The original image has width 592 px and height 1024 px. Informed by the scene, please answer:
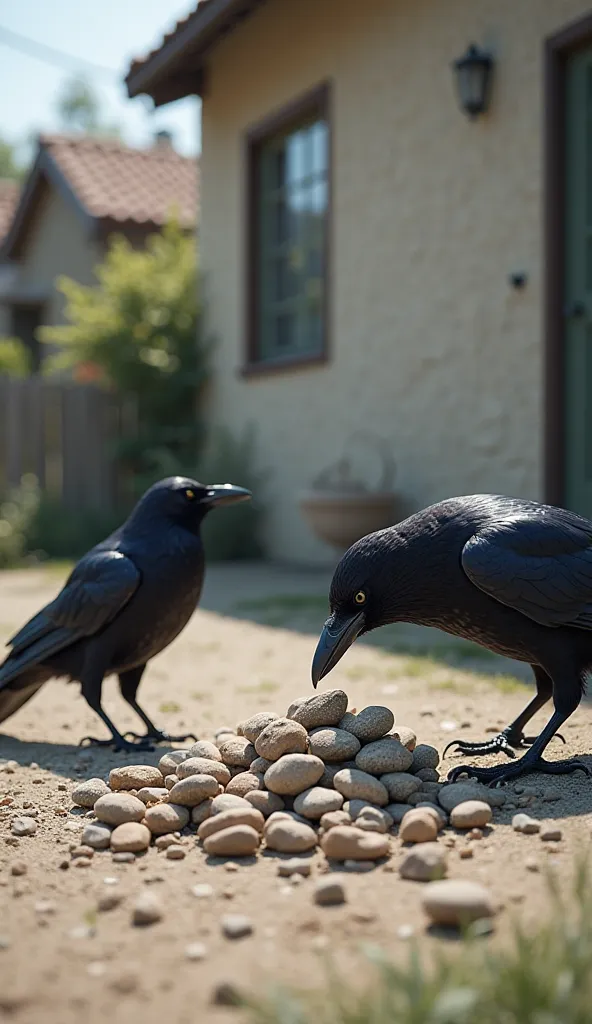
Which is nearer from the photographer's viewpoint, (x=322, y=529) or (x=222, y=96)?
(x=322, y=529)

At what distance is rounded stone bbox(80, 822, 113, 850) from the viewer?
2.69 meters

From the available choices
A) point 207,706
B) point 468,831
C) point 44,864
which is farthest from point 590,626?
point 207,706

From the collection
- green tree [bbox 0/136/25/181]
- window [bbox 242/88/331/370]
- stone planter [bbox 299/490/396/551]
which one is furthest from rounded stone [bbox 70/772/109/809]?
green tree [bbox 0/136/25/181]

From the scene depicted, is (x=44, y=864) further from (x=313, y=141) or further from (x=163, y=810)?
(x=313, y=141)

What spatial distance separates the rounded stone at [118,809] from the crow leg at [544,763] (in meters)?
0.85

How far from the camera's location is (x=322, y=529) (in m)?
8.37

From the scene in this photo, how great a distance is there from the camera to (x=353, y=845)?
2432 millimetres

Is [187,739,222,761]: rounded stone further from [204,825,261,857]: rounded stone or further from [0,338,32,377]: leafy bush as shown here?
[0,338,32,377]: leafy bush

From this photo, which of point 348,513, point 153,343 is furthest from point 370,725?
point 153,343

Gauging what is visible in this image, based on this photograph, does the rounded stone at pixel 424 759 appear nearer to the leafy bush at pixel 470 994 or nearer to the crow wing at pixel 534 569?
the crow wing at pixel 534 569

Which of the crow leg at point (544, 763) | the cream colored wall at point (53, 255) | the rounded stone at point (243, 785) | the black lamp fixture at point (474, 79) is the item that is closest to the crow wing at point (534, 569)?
the crow leg at point (544, 763)

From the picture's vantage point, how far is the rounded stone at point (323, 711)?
3.08 meters

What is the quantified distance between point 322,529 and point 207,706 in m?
3.86

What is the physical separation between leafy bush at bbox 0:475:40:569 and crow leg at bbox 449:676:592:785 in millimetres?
8345
